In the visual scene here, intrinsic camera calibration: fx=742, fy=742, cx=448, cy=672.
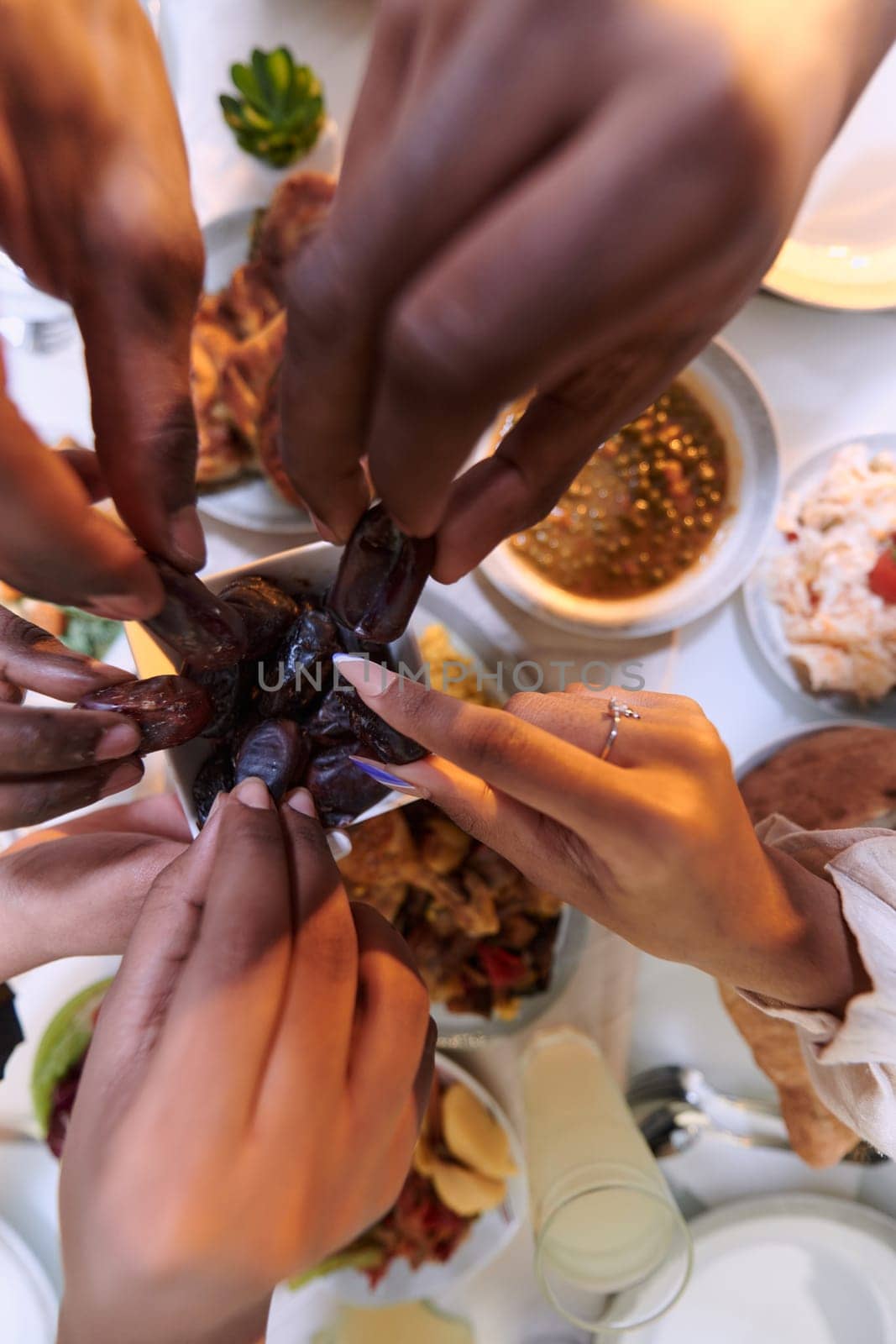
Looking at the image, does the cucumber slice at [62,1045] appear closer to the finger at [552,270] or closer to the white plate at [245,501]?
the white plate at [245,501]

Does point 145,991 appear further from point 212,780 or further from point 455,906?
point 455,906

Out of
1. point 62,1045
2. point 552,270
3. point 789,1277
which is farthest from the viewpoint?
point 789,1277

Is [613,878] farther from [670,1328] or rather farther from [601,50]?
[670,1328]

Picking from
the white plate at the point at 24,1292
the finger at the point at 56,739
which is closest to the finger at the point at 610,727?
the finger at the point at 56,739

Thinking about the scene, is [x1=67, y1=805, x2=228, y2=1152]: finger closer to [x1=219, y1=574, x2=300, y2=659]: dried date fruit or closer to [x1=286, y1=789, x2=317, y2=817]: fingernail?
[x1=286, y1=789, x2=317, y2=817]: fingernail

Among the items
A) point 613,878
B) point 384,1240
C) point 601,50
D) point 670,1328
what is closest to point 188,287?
point 601,50

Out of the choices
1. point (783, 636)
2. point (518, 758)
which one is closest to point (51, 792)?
point (518, 758)
